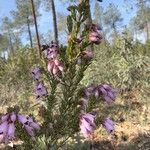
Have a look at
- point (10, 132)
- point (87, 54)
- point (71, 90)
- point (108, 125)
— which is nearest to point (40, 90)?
point (71, 90)

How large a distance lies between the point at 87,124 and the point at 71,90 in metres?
0.56

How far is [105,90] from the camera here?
3162 millimetres

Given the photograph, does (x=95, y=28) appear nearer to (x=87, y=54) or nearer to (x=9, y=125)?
(x=87, y=54)

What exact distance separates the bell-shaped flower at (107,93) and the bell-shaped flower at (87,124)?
0.22 m

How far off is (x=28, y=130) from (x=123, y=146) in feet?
15.5

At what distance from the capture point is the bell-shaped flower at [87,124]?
2838 millimetres

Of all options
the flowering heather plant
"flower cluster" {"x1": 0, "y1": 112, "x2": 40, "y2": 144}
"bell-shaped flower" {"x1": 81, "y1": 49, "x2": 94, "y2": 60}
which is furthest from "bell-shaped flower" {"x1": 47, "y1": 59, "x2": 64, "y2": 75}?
"flower cluster" {"x1": 0, "y1": 112, "x2": 40, "y2": 144}

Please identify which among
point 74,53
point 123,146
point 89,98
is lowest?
point 123,146

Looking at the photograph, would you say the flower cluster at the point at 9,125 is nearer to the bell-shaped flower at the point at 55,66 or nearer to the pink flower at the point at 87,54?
the bell-shaped flower at the point at 55,66

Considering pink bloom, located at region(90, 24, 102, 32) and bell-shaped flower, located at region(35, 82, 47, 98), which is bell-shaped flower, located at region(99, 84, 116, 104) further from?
bell-shaped flower, located at region(35, 82, 47, 98)

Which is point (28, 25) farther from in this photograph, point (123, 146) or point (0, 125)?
point (0, 125)

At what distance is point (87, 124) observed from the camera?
290 centimetres

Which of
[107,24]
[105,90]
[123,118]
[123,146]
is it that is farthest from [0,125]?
[107,24]

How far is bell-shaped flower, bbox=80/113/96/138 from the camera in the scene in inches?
112
